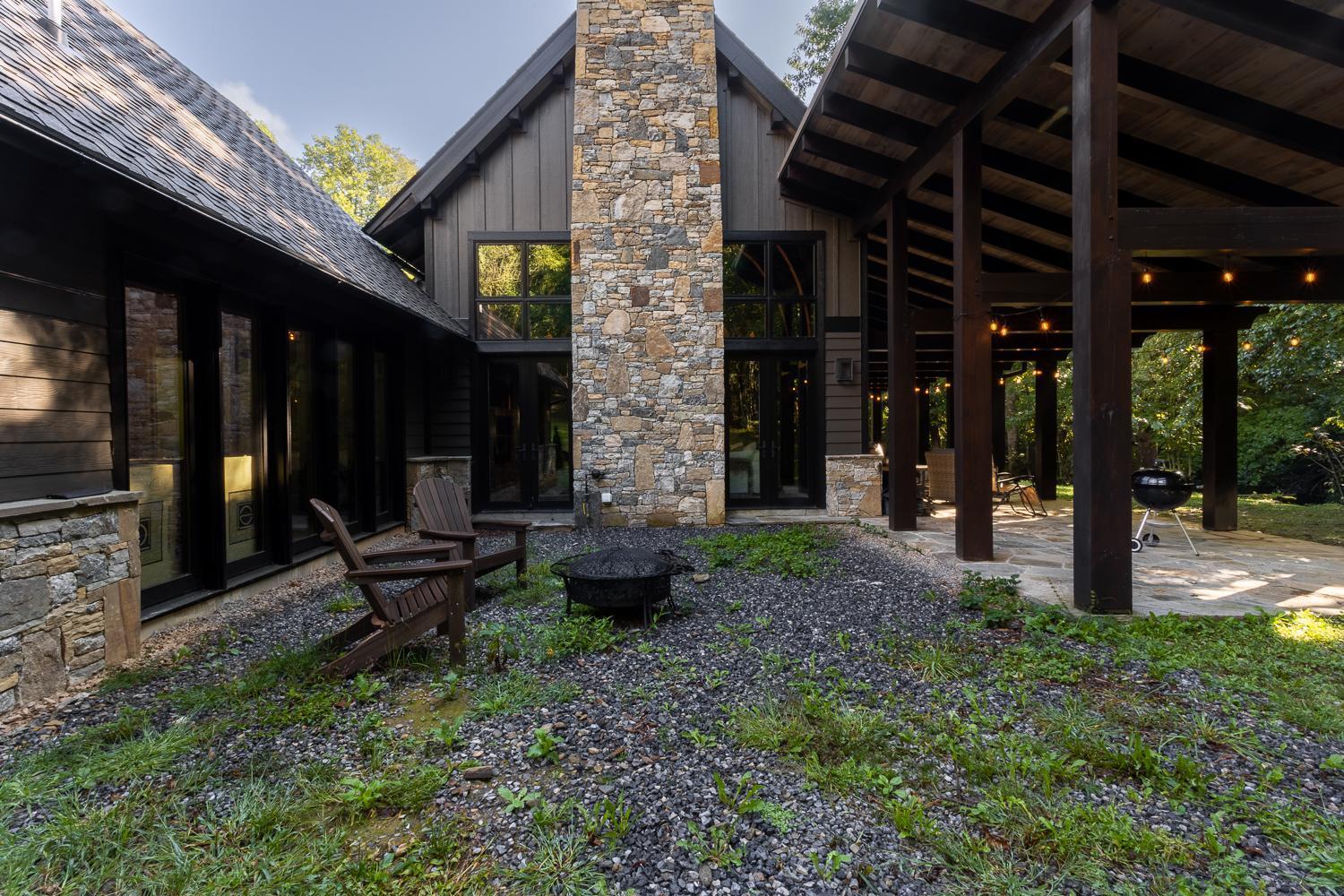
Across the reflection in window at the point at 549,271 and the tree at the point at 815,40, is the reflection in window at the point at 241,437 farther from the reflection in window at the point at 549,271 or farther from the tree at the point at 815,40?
the tree at the point at 815,40

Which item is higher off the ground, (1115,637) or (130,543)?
(130,543)

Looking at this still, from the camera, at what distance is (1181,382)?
12461 millimetres

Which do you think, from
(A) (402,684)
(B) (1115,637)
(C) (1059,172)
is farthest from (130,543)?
(C) (1059,172)

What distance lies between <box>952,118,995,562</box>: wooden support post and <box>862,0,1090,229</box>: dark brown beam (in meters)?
0.16

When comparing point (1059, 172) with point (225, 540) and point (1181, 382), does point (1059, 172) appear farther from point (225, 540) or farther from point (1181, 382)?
point (1181, 382)

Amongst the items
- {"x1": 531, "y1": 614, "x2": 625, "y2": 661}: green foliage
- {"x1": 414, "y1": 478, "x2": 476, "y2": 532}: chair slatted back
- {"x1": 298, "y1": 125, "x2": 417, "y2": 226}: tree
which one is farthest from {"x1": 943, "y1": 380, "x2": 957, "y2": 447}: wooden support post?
{"x1": 298, "y1": 125, "x2": 417, "y2": 226}: tree

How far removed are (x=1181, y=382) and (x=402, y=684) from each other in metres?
15.6

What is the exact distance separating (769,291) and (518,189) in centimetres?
376

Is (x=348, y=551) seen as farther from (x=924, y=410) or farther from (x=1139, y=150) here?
(x=924, y=410)

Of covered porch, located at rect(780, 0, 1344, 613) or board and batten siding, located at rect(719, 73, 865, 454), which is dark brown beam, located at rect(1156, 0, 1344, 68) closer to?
covered porch, located at rect(780, 0, 1344, 613)

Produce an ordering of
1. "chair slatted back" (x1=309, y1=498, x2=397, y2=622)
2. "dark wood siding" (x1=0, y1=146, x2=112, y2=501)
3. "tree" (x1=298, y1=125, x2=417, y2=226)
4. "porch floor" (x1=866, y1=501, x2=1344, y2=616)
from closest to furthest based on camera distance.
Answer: "dark wood siding" (x1=0, y1=146, x2=112, y2=501) → "chair slatted back" (x1=309, y1=498, x2=397, y2=622) → "porch floor" (x1=866, y1=501, x2=1344, y2=616) → "tree" (x1=298, y1=125, x2=417, y2=226)

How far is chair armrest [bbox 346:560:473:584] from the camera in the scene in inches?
110

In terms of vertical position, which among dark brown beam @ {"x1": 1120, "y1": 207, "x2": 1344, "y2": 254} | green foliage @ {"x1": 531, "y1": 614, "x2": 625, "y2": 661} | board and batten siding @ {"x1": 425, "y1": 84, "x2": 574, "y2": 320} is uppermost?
board and batten siding @ {"x1": 425, "y1": 84, "x2": 574, "y2": 320}

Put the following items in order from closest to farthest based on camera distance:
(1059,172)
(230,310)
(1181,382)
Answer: (230,310) → (1059,172) → (1181,382)
